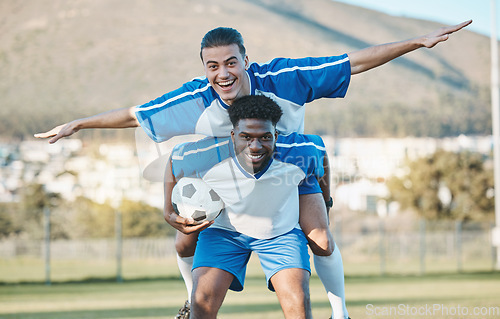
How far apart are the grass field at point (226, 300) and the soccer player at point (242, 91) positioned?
3.84 m

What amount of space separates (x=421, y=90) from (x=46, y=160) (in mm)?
64385

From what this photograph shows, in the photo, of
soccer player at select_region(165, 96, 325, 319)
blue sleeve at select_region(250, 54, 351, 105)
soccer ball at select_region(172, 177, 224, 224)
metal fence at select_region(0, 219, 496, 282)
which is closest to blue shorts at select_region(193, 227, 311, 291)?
soccer player at select_region(165, 96, 325, 319)

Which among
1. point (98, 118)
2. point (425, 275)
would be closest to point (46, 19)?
point (425, 275)

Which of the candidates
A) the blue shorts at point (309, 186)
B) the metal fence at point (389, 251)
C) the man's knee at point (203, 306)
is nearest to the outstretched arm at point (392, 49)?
the blue shorts at point (309, 186)

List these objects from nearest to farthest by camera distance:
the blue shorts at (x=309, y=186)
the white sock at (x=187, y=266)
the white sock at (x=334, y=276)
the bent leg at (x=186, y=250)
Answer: the blue shorts at (x=309, y=186), the white sock at (x=334, y=276), the bent leg at (x=186, y=250), the white sock at (x=187, y=266)

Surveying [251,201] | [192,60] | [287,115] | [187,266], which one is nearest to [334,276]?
[251,201]

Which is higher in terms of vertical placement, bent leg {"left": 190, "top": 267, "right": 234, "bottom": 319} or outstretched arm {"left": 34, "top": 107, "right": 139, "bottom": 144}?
outstretched arm {"left": 34, "top": 107, "right": 139, "bottom": 144}

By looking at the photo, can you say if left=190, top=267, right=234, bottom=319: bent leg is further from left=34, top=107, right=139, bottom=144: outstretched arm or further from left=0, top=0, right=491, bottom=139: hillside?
left=0, top=0, right=491, bottom=139: hillside

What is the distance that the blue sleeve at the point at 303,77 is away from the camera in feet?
16.4

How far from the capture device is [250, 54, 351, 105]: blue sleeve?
196 inches

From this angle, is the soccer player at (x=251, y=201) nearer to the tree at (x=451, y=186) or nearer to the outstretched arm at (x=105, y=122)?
the outstretched arm at (x=105, y=122)

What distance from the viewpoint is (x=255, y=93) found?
4980mm

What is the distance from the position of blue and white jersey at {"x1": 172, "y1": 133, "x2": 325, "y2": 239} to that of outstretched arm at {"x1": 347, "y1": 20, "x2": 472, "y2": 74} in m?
0.71

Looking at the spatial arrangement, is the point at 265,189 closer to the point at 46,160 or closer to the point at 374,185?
the point at 374,185
